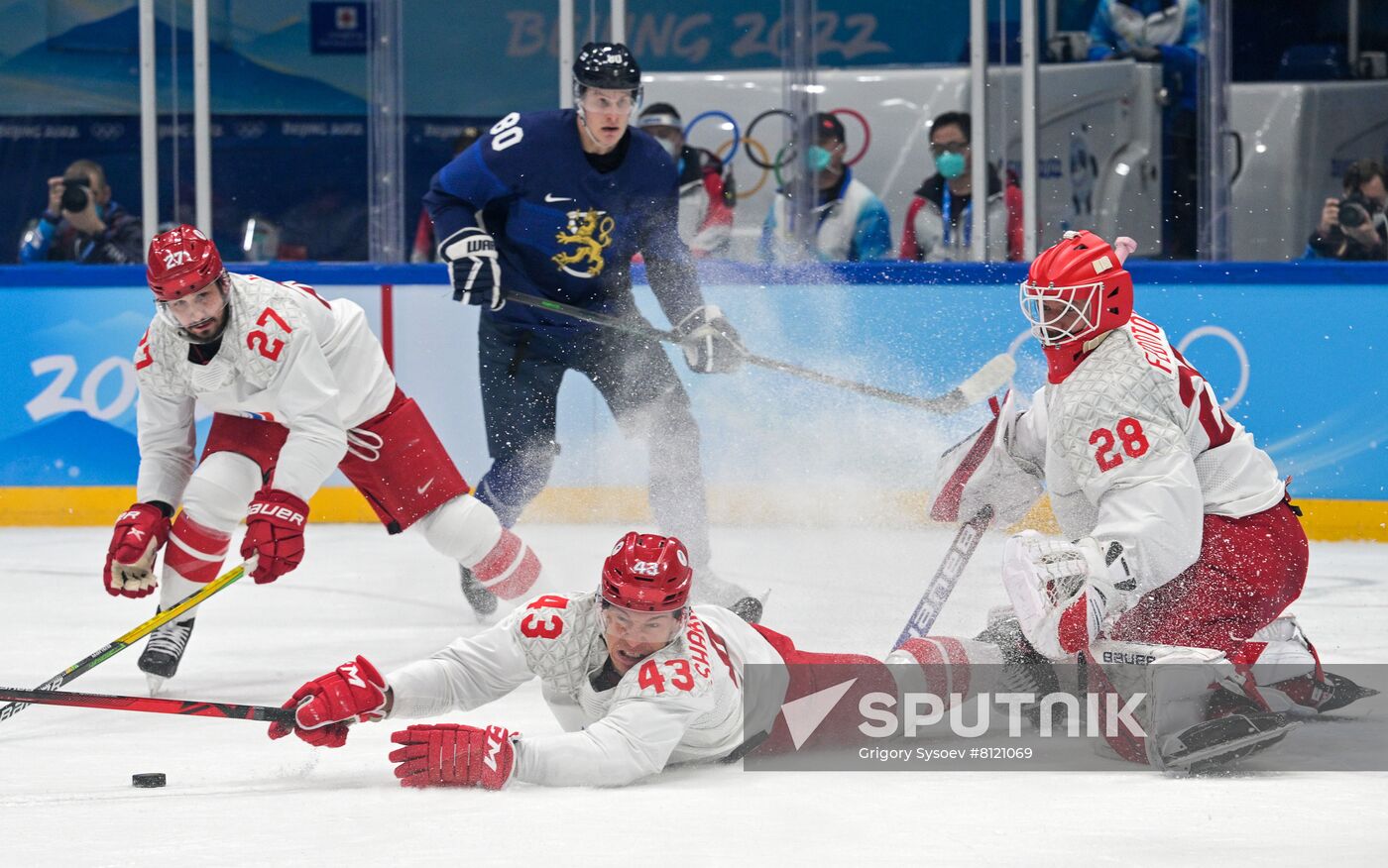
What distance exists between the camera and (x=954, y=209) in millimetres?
6016

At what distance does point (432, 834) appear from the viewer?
240 centimetres

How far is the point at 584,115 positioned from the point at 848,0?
2137mm

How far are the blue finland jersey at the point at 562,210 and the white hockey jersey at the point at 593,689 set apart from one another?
1.83 m

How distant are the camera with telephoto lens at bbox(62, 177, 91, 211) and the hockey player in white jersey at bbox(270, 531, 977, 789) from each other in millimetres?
4155

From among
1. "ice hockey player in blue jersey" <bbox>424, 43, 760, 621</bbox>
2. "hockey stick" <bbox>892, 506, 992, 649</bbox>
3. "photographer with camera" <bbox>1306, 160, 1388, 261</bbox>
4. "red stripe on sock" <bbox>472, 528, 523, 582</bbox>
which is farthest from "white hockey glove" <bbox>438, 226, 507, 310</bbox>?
"photographer with camera" <bbox>1306, 160, 1388, 261</bbox>

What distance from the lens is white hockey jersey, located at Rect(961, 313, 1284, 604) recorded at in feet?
9.18

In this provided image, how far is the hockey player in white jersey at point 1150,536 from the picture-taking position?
2.78m

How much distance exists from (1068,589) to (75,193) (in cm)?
474

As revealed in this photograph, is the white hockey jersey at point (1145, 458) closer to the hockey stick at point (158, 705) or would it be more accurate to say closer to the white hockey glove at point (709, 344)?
the hockey stick at point (158, 705)

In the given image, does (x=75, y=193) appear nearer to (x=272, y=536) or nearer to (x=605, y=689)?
(x=272, y=536)

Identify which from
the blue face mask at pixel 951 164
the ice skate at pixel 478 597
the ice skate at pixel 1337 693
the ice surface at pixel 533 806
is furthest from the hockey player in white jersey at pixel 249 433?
the blue face mask at pixel 951 164

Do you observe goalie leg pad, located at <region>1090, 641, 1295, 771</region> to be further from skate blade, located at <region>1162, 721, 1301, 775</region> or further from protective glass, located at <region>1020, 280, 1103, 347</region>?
protective glass, located at <region>1020, 280, 1103, 347</region>

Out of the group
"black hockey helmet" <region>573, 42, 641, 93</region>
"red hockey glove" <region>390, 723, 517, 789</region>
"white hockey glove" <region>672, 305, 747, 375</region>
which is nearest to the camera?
"red hockey glove" <region>390, 723, 517, 789</region>

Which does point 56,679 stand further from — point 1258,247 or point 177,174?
point 1258,247
